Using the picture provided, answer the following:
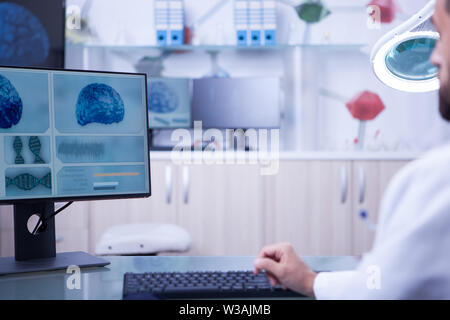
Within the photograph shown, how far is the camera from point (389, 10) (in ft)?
11.2

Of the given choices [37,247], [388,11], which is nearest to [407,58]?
[37,247]

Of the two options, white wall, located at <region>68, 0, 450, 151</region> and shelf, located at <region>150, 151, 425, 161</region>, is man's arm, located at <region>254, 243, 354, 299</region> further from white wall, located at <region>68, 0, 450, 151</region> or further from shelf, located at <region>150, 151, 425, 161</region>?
white wall, located at <region>68, 0, 450, 151</region>

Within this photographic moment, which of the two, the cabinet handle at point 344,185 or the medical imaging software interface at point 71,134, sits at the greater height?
the medical imaging software interface at point 71,134

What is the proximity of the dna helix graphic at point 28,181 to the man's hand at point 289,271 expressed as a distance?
519 mm

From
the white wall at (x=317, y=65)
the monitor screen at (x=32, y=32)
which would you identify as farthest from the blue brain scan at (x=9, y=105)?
the white wall at (x=317, y=65)

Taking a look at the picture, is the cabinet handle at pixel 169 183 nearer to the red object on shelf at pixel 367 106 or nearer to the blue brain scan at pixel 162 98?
the blue brain scan at pixel 162 98

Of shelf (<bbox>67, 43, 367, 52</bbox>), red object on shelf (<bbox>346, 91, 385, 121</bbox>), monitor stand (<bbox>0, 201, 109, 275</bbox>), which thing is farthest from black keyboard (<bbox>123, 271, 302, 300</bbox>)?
red object on shelf (<bbox>346, 91, 385, 121</bbox>)

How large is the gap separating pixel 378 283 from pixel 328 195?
7.59 feet

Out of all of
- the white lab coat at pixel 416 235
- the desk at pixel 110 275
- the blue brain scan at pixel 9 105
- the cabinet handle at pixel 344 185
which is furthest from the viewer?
the cabinet handle at pixel 344 185

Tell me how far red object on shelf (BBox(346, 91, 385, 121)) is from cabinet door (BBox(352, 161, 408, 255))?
1.74ft

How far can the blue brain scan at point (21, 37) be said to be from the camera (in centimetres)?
305

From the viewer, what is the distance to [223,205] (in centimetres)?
296

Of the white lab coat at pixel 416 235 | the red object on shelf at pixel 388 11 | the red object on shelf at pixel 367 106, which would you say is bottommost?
the white lab coat at pixel 416 235

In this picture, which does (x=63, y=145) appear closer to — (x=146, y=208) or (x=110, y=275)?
(x=110, y=275)
